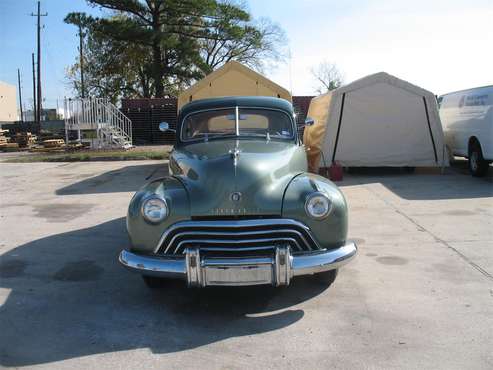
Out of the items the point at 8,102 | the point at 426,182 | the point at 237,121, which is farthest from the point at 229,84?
the point at 8,102

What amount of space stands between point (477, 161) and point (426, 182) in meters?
1.39

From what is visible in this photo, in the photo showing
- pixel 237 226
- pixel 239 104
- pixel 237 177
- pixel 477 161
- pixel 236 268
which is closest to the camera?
pixel 236 268

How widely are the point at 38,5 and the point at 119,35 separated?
1325 cm

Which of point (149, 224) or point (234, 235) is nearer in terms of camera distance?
point (234, 235)

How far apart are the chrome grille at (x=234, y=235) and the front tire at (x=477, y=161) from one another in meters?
8.72

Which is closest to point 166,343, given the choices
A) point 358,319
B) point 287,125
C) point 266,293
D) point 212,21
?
point 266,293

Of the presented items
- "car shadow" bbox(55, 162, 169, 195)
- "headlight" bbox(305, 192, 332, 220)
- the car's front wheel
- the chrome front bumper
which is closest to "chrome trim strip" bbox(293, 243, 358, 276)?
the chrome front bumper

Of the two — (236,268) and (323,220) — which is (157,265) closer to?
(236,268)

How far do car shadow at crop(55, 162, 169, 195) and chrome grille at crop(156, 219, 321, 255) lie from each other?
19.8 ft

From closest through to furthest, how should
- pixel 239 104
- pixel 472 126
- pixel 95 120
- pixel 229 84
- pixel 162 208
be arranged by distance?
pixel 162 208 < pixel 239 104 < pixel 472 126 < pixel 229 84 < pixel 95 120

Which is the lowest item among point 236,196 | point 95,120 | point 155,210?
point 155,210

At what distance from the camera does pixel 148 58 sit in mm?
36062

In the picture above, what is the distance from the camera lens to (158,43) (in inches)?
1240

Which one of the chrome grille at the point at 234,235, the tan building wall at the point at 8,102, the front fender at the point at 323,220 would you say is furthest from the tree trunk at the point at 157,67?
the tan building wall at the point at 8,102
